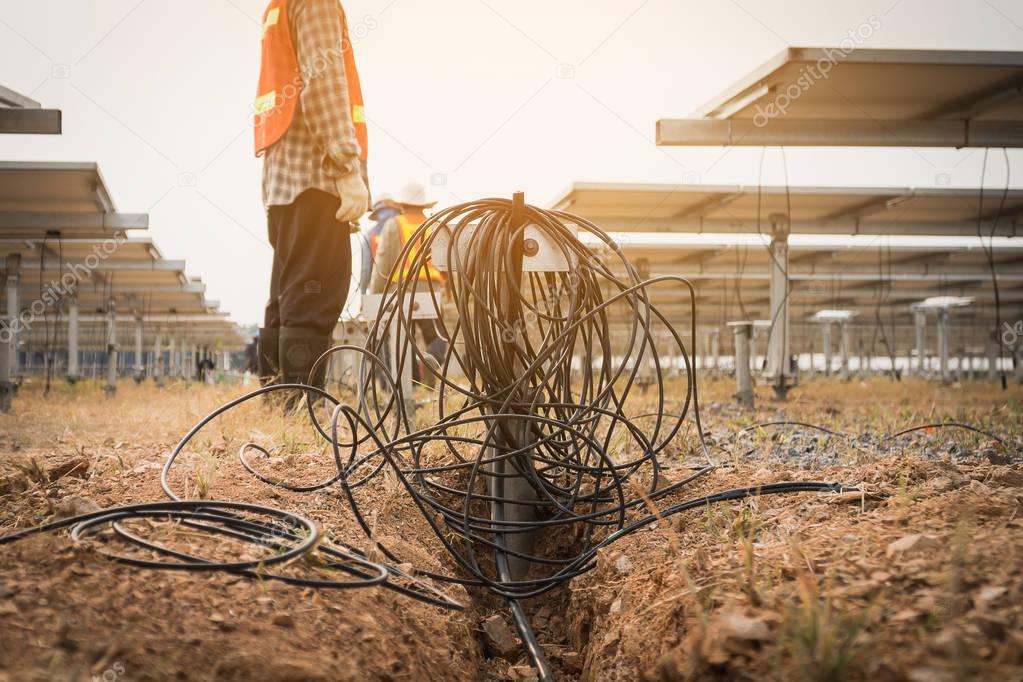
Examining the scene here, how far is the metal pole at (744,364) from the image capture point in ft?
15.3

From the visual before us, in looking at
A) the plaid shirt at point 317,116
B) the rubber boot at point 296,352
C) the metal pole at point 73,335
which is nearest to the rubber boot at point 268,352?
the rubber boot at point 296,352

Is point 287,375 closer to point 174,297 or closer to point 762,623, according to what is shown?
point 762,623

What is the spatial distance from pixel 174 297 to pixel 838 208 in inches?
313

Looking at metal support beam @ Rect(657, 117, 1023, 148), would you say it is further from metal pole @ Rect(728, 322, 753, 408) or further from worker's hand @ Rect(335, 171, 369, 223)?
worker's hand @ Rect(335, 171, 369, 223)

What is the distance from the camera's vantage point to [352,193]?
2.65 meters

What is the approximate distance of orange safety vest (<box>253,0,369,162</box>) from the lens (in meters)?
2.68

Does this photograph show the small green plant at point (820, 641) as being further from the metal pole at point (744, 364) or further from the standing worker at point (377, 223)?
the standing worker at point (377, 223)

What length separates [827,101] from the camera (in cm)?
341

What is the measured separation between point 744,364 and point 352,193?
3.16m

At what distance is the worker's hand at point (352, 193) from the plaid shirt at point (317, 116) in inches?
1.4

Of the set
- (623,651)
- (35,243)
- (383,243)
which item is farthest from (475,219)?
(35,243)

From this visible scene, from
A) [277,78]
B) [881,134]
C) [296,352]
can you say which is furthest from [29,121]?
[881,134]

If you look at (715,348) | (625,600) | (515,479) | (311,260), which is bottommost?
(625,600)

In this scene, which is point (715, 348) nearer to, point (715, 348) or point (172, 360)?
point (715, 348)
